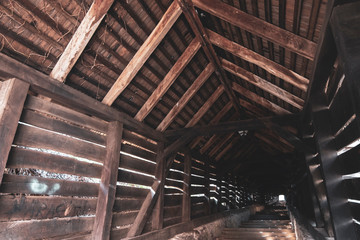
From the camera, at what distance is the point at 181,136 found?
5.37 m

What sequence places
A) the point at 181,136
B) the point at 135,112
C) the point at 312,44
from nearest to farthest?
1. the point at 312,44
2. the point at 135,112
3. the point at 181,136

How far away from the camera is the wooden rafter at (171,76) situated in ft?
13.8

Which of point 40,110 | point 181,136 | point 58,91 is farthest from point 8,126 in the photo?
point 181,136

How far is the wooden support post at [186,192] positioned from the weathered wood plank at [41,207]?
3.26 meters

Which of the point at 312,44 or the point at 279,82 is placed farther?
the point at 279,82

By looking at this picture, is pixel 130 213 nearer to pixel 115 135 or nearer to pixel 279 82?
pixel 115 135

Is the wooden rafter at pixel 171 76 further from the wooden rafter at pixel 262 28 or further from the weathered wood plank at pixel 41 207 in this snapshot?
the weathered wood plank at pixel 41 207

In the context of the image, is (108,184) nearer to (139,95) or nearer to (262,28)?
(139,95)

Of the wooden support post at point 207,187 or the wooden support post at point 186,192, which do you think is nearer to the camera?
the wooden support post at point 186,192

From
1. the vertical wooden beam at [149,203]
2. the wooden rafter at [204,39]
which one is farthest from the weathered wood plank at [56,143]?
the wooden rafter at [204,39]

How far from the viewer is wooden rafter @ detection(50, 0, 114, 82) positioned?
278 centimetres

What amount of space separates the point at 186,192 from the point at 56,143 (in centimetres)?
419

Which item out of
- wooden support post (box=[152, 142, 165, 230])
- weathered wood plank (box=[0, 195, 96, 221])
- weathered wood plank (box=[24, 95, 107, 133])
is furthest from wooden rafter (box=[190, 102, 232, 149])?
weathered wood plank (box=[0, 195, 96, 221])

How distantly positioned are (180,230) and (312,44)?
480 centimetres
